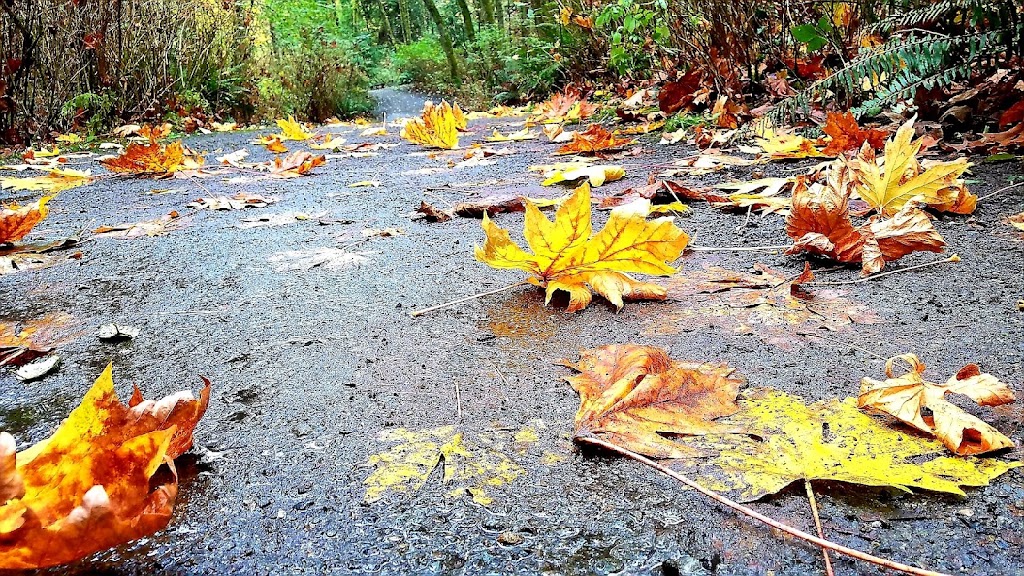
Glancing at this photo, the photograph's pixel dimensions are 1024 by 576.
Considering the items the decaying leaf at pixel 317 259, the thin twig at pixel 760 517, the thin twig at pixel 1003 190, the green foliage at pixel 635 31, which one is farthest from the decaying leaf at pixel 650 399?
the green foliage at pixel 635 31

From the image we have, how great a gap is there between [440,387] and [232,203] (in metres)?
1.84

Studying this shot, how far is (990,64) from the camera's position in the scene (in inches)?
117

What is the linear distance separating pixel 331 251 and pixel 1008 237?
1.51 meters

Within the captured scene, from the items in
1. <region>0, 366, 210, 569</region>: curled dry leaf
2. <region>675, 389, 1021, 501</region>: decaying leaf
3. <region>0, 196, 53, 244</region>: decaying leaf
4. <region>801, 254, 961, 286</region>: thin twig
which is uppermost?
<region>0, 366, 210, 569</region>: curled dry leaf

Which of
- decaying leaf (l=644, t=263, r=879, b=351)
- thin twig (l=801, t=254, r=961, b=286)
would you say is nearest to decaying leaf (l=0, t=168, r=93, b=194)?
decaying leaf (l=644, t=263, r=879, b=351)

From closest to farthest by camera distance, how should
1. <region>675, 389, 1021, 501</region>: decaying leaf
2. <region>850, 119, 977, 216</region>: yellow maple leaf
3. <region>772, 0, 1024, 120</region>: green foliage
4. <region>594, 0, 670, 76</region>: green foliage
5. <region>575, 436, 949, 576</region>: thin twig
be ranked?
1. <region>575, 436, 949, 576</region>: thin twig
2. <region>675, 389, 1021, 501</region>: decaying leaf
3. <region>850, 119, 977, 216</region>: yellow maple leaf
4. <region>772, 0, 1024, 120</region>: green foliage
5. <region>594, 0, 670, 76</region>: green foliage

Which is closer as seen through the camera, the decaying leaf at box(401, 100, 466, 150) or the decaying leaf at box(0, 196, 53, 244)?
the decaying leaf at box(0, 196, 53, 244)

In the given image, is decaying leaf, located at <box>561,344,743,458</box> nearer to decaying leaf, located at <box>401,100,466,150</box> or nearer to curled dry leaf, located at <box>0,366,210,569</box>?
curled dry leaf, located at <box>0,366,210,569</box>

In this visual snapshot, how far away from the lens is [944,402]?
77 cm

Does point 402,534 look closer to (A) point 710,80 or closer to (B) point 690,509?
(B) point 690,509

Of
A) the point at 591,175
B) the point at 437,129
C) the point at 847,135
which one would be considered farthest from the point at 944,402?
the point at 437,129

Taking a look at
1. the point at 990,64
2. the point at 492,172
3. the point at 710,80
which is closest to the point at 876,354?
the point at 492,172

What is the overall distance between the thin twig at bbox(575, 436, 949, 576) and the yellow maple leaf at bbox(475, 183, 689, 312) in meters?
0.44

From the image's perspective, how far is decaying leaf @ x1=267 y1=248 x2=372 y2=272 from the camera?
161 cm
